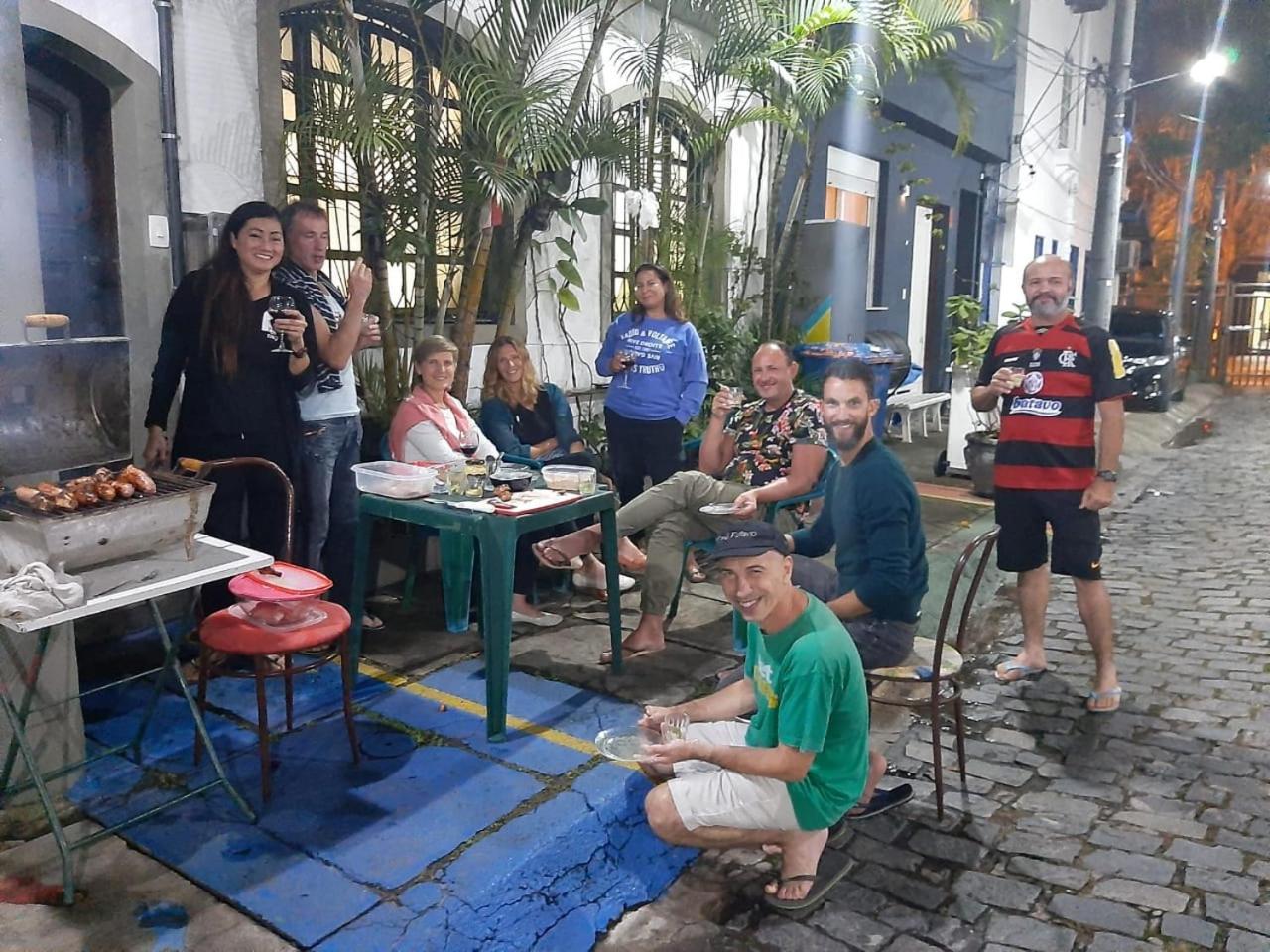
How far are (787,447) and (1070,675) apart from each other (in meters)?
1.71

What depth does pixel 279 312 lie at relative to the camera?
4.01 m

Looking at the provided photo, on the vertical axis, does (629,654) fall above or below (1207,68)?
below

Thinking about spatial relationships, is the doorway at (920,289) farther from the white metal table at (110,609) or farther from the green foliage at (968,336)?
the white metal table at (110,609)

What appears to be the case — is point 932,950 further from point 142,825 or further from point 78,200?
point 78,200

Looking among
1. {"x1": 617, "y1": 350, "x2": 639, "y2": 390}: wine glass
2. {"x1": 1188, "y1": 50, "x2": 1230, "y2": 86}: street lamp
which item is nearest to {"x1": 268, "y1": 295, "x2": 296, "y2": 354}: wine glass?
{"x1": 617, "y1": 350, "x2": 639, "y2": 390}: wine glass

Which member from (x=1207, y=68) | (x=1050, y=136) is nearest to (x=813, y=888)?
(x=1207, y=68)

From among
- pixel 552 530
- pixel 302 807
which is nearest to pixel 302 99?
pixel 552 530

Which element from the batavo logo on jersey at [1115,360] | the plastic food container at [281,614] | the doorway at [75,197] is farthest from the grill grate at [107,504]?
the batavo logo on jersey at [1115,360]

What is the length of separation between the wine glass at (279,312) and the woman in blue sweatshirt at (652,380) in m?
2.02

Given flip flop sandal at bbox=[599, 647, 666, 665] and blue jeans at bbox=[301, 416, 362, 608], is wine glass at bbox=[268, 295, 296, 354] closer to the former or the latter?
blue jeans at bbox=[301, 416, 362, 608]

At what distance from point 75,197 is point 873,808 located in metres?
4.17

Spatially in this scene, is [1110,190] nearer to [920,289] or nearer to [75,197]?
[920,289]

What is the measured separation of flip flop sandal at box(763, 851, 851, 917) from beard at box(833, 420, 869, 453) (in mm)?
1346

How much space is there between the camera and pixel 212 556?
2969 millimetres
